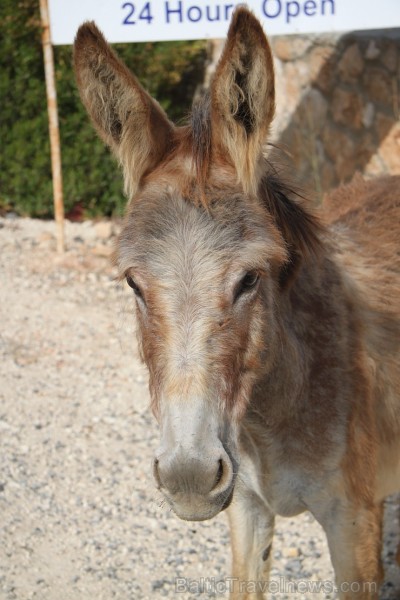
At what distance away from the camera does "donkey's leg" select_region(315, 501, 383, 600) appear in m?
3.17

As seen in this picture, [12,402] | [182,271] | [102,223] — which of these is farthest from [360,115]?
[182,271]

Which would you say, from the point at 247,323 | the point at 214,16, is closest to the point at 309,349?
the point at 247,323

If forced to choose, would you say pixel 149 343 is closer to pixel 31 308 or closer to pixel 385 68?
pixel 31 308

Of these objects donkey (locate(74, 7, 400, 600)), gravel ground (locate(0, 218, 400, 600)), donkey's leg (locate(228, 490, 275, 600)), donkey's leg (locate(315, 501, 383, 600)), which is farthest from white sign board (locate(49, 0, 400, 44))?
donkey's leg (locate(315, 501, 383, 600))

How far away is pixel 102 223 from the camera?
8547 millimetres

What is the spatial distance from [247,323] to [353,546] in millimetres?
1099

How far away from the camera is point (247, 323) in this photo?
267 centimetres

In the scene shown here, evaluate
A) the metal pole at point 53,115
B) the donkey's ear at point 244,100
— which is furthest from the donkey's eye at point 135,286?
the metal pole at point 53,115

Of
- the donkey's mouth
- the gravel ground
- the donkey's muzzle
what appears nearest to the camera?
the donkey's muzzle

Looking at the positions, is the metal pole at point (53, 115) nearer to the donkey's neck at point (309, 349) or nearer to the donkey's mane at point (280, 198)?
the donkey's mane at point (280, 198)

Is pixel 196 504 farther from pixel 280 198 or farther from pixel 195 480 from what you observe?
pixel 280 198

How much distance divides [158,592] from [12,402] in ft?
6.88

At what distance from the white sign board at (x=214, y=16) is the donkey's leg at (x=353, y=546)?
4.47 meters

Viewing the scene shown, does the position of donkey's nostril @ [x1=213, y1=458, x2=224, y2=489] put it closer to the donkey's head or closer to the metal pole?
the donkey's head
